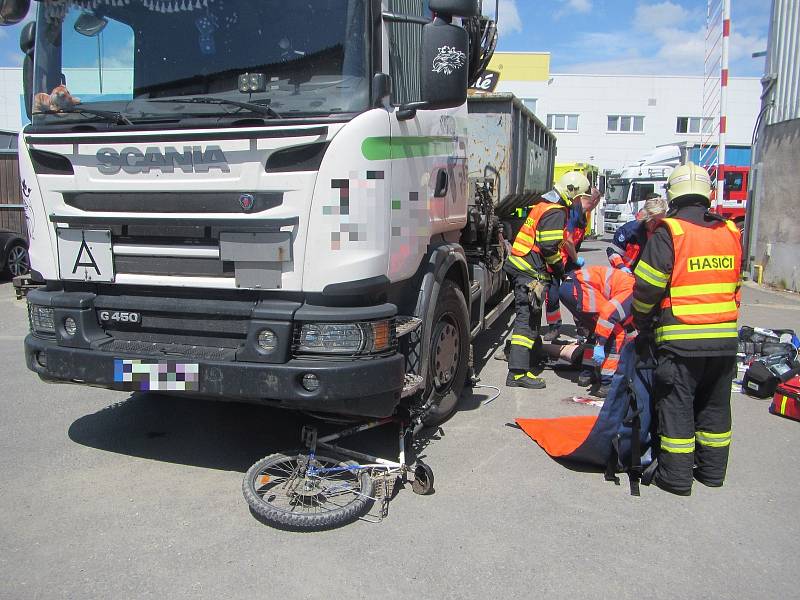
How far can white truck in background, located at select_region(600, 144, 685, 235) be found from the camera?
74.6ft

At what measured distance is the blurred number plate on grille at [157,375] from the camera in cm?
326

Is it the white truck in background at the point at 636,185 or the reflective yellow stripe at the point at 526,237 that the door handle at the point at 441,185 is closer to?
the reflective yellow stripe at the point at 526,237

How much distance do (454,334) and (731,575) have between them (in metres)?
2.31

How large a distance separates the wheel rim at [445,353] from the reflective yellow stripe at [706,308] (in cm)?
151

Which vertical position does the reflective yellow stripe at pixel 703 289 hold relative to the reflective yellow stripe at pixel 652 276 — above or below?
Answer: below

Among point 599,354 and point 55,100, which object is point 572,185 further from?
point 55,100

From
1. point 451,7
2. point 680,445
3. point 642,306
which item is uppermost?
point 451,7

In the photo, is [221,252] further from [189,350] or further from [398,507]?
[398,507]

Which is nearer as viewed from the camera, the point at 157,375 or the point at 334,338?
the point at 334,338

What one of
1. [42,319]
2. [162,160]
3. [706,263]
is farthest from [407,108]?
[42,319]

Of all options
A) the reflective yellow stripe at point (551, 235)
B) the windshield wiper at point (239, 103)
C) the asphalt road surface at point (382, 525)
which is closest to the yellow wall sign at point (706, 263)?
the asphalt road surface at point (382, 525)

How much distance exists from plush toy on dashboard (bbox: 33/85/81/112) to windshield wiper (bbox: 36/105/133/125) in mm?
30

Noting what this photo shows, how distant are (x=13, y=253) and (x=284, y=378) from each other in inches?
431

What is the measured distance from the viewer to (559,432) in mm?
4441
